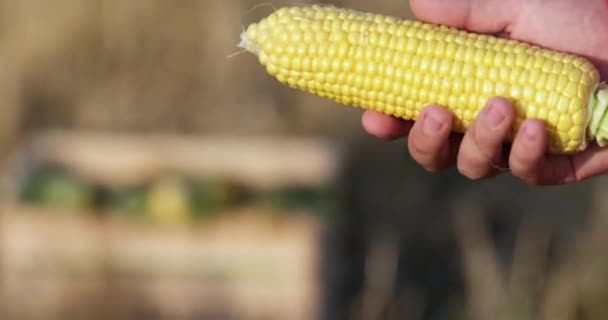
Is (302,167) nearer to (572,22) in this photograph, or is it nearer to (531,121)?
(572,22)

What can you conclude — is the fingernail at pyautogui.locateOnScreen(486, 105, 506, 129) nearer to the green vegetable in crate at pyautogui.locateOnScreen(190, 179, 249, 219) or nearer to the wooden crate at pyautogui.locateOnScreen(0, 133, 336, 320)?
the wooden crate at pyautogui.locateOnScreen(0, 133, 336, 320)

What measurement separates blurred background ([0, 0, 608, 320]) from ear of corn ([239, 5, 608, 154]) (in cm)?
190

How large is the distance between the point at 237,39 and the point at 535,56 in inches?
203

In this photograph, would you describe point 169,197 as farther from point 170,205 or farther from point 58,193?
point 58,193

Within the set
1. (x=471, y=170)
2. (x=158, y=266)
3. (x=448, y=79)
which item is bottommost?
(x=158, y=266)

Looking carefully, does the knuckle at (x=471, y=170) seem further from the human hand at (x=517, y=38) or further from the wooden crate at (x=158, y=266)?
the wooden crate at (x=158, y=266)

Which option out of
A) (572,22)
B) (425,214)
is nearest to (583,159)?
(572,22)

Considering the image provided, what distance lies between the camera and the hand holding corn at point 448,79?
246cm

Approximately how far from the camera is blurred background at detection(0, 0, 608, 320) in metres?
5.16

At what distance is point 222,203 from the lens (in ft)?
17.8

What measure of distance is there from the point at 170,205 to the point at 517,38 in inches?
109

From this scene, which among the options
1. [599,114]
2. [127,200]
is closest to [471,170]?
[599,114]

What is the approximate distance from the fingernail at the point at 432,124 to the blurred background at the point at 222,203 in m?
1.86

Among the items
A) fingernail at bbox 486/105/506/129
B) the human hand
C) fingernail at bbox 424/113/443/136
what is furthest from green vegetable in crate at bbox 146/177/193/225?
fingernail at bbox 486/105/506/129
